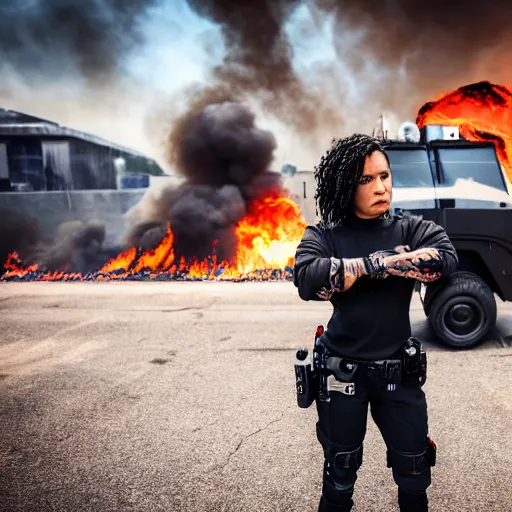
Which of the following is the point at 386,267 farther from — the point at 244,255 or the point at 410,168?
the point at 244,255

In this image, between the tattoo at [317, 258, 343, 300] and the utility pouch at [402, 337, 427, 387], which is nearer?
the tattoo at [317, 258, 343, 300]

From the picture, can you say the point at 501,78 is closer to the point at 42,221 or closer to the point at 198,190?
the point at 198,190

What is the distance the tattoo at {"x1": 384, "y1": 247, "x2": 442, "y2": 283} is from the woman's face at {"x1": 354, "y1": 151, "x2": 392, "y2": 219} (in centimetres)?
21

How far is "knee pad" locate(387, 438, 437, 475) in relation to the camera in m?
1.60

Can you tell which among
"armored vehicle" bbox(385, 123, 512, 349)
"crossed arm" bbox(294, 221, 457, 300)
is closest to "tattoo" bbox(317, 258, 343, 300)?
"crossed arm" bbox(294, 221, 457, 300)

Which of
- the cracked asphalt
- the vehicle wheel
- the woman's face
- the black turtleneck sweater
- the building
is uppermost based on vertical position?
the building

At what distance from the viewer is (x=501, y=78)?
43.4ft

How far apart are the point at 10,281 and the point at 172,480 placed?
1049cm

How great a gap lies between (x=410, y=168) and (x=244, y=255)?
912 centimetres

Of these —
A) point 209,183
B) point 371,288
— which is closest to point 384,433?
point 371,288

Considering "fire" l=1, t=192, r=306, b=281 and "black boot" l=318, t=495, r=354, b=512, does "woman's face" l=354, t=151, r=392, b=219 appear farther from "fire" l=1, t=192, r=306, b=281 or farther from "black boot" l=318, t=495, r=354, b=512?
"fire" l=1, t=192, r=306, b=281

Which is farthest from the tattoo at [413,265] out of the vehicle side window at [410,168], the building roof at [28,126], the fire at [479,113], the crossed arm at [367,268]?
the building roof at [28,126]

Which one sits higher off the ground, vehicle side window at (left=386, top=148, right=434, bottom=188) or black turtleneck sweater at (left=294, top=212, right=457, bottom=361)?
vehicle side window at (left=386, top=148, right=434, bottom=188)

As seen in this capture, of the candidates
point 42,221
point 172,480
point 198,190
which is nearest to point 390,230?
point 172,480
